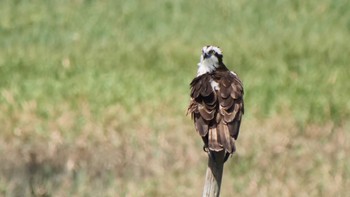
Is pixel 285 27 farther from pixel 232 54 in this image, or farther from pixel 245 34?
pixel 232 54

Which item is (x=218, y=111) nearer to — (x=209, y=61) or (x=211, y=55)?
(x=209, y=61)

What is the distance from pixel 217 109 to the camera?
593 cm

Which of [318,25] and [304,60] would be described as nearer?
[304,60]

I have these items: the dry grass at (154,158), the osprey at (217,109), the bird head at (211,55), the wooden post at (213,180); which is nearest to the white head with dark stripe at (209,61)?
the bird head at (211,55)

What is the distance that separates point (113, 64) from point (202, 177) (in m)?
4.59

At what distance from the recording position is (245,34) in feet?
54.9

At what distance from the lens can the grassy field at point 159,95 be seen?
10273 mm

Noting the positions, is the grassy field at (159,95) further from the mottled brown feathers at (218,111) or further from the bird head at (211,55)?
the mottled brown feathers at (218,111)

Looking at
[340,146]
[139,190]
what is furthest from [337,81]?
[139,190]

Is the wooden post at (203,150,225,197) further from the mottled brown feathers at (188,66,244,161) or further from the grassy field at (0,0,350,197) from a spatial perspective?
the grassy field at (0,0,350,197)

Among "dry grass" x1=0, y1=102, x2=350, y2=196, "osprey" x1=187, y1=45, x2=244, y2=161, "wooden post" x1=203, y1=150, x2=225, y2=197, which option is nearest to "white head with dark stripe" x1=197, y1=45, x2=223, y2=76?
"osprey" x1=187, y1=45, x2=244, y2=161

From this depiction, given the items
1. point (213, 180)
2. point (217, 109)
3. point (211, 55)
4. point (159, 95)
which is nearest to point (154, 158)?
point (159, 95)

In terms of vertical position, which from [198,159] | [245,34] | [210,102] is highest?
[245,34]

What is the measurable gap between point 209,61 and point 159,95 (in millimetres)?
5412
